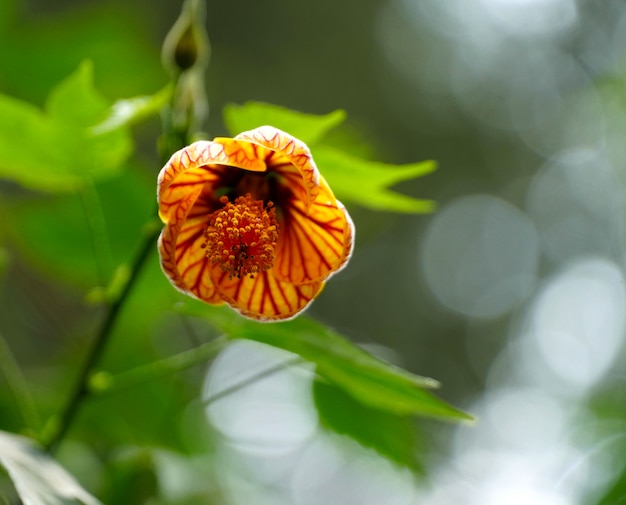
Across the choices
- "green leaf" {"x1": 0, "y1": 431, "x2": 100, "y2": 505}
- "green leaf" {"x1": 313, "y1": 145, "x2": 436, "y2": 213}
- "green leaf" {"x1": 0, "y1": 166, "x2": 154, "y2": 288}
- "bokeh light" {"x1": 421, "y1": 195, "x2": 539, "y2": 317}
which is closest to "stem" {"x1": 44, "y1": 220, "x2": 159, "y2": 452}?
"green leaf" {"x1": 0, "y1": 431, "x2": 100, "y2": 505}

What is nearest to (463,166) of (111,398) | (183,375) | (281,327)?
(183,375)

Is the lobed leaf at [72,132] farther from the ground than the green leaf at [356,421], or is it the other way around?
the lobed leaf at [72,132]

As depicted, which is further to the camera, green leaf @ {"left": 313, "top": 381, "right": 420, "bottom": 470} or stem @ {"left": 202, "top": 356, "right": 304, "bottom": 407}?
green leaf @ {"left": 313, "top": 381, "right": 420, "bottom": 470}

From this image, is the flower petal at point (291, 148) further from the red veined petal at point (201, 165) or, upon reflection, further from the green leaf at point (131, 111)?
the green leaf at point (131, 111)

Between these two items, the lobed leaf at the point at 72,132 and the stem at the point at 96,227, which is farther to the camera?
the stem at the point at 96,227

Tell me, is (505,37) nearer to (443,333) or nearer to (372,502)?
(443,333)

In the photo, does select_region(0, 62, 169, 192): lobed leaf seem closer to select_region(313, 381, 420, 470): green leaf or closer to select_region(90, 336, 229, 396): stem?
select_region(90, 336, 229, 396): stem

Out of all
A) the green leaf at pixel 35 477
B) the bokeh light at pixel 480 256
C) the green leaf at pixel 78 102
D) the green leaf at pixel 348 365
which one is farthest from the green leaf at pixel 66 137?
the bokeh light at pixel 480 256
